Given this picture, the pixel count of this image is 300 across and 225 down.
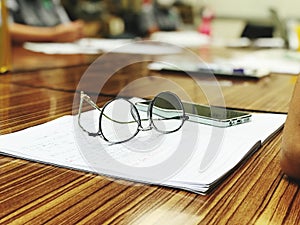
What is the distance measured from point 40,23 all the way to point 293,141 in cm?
253

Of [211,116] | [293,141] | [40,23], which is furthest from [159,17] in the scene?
[293,141]

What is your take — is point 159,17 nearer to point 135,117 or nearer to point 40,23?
point 40,23

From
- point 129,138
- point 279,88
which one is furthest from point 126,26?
point 129,138

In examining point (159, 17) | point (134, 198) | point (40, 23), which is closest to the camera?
point (134, 198)

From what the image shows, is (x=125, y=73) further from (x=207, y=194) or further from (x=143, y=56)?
(x=207, y=194)

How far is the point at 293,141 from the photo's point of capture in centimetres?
47

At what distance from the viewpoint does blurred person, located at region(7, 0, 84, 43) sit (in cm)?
216

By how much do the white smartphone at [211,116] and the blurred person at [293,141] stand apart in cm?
18

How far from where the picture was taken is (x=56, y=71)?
1273 mm

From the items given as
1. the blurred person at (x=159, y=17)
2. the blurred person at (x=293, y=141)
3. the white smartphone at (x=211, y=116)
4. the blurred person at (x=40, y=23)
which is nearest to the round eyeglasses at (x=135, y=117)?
the white smartphone at (x=211, y=116)

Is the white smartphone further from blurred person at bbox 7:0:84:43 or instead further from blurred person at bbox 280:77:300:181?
blurred person at bbox 7:0:84:43

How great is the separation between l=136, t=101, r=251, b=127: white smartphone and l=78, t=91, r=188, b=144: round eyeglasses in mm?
13

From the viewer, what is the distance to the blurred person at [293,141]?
470mm

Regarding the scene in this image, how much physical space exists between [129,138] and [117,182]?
13cm
